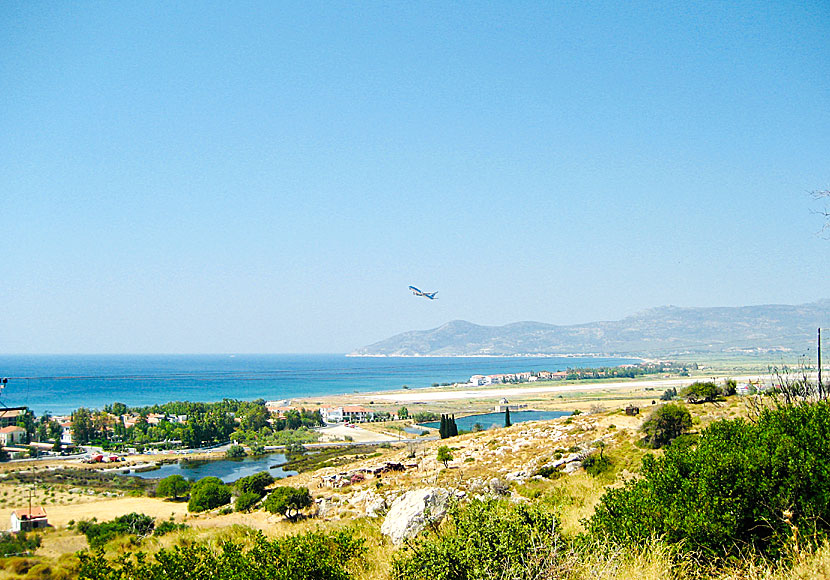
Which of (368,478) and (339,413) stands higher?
(368,478)

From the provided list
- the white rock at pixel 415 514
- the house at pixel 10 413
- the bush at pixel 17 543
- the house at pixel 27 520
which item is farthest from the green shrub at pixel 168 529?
the white rock at pixel 415 514

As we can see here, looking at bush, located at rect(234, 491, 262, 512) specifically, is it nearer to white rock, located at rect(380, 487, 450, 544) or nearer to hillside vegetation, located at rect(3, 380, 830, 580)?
white rock, located at rect(380, 487, 450, 544)

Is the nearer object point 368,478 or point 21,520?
point 21,520

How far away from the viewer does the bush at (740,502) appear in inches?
251

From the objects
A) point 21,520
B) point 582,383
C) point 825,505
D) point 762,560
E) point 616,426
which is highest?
point 825,505

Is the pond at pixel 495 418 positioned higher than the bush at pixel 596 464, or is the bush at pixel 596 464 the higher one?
the bush at pixel 596 464

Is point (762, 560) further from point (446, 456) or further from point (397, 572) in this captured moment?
point (446, 456)

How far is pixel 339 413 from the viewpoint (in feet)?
264

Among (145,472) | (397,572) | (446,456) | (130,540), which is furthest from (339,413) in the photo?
(397,572)

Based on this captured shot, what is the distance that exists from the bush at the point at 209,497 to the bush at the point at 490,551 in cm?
2514

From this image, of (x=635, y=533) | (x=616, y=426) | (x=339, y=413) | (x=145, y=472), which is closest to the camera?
(x=635, y=533)

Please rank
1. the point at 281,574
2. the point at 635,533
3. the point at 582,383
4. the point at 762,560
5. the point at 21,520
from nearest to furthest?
the point at 281,574
the point at 762,560
the point at 635,533
the point at 21,520
the point at 582,383

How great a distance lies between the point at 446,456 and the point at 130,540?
574 inches

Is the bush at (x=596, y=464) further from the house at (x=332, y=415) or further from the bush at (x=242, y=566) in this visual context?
the house at (x=332, y=415)
